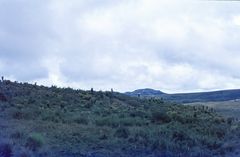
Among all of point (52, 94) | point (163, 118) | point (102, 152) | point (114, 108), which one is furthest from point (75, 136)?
point (52, 94)

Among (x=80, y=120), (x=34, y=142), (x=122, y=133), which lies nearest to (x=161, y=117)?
(x=80, y=120)

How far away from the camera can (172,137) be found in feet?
86.2

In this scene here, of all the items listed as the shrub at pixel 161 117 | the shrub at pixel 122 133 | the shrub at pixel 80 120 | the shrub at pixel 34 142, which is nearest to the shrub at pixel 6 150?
the shrub at pixel 34 142

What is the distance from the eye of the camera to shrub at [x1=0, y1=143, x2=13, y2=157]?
62.2ft

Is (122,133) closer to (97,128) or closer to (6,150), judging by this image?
(97,128)

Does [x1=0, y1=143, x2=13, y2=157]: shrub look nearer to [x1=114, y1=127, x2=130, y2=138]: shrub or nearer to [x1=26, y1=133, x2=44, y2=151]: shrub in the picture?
[x1=26, y1=133, x2=44, y2=151]: shrub

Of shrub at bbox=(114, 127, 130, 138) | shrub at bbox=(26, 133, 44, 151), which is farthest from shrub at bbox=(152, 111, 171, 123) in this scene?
shrub at bbox=(26, 133, 44, 151)

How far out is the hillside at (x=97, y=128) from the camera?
A: 22016mm

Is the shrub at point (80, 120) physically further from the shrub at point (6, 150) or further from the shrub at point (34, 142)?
the shrub at point (6, 150)

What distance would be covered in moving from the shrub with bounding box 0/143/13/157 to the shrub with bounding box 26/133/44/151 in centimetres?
146

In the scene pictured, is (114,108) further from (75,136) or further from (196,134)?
(75,136)

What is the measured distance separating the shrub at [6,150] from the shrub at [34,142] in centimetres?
146

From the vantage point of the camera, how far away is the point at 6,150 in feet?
63.5

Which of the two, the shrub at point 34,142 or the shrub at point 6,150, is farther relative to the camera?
the shrub at point 34,142
